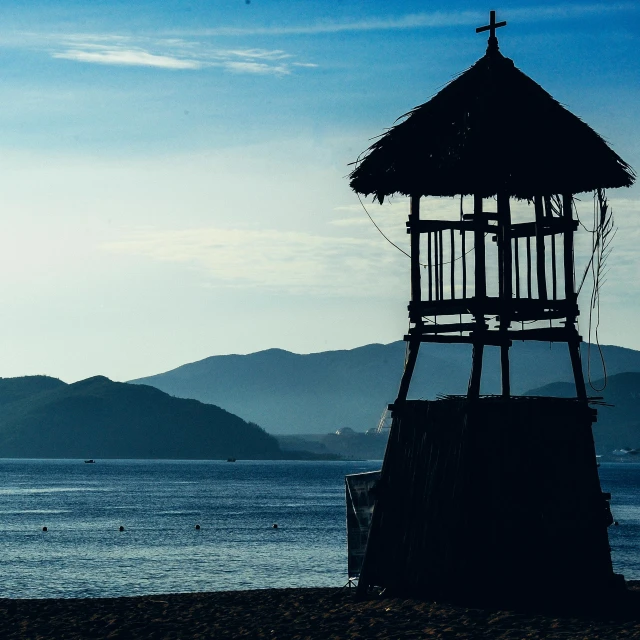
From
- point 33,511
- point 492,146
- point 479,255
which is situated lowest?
point 33,511

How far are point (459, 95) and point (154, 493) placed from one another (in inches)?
5970

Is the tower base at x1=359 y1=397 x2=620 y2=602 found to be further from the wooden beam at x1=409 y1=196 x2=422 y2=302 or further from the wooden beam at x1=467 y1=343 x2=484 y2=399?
the wooden beam at x1=409 y1=196 x2=422 y2=302

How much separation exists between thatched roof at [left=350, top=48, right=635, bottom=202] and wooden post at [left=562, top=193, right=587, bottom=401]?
0.41 meters

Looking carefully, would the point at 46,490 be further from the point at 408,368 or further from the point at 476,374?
the point at 476,374

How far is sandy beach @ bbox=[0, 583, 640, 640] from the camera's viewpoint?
1886 centimetres

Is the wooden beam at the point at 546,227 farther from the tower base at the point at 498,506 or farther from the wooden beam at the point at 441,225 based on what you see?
the tower base at the point at 498,506

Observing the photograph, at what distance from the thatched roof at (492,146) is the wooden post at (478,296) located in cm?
104

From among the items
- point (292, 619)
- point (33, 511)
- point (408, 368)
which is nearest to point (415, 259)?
point (408, 368)

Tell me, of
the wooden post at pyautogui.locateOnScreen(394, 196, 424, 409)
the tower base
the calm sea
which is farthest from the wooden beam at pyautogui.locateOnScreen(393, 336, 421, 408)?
the calm sea

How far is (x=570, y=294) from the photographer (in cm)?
2197

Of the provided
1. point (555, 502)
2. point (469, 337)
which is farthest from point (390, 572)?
point (469, 337)

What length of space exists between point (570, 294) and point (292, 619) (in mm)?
Answer: 8533

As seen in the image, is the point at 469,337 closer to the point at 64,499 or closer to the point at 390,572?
the point at 390,572

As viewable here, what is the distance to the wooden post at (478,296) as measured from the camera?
2077cm
